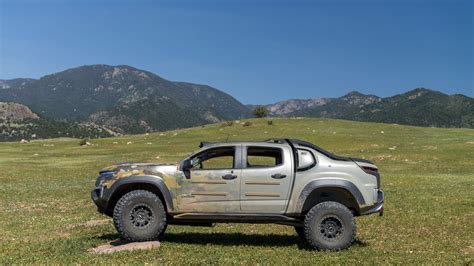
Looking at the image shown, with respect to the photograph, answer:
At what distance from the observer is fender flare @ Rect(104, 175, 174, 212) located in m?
11.8

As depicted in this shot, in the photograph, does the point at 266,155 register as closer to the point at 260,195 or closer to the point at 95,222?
the point at 260,195

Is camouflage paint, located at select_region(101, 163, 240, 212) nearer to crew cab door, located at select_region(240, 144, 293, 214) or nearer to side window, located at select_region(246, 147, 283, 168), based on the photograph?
crew cab door, located at select_region(240, 144, 293, 214)

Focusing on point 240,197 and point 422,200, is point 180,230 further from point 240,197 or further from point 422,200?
point 422,200

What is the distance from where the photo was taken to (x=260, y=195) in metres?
11.7

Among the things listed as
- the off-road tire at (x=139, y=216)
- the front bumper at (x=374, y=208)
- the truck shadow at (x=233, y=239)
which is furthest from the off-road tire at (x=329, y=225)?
the off-road tire at (x=139, y=216)

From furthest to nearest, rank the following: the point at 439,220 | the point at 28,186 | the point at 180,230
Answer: the point at 28,186 → the point at 439,220 → the point at 180,230

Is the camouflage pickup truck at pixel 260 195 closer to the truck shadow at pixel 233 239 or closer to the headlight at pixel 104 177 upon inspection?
the headlight at pixel 104 177

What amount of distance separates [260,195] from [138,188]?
3.42 m

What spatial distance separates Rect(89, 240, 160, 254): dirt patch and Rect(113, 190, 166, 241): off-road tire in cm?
23

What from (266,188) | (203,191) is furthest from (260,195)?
(203,191)

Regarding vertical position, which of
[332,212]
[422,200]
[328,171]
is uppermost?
[328,171]

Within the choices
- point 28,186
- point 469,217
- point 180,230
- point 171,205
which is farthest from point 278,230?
point 28,186

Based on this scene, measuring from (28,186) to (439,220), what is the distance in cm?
2417

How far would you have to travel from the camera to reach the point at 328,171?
38.7 feet
